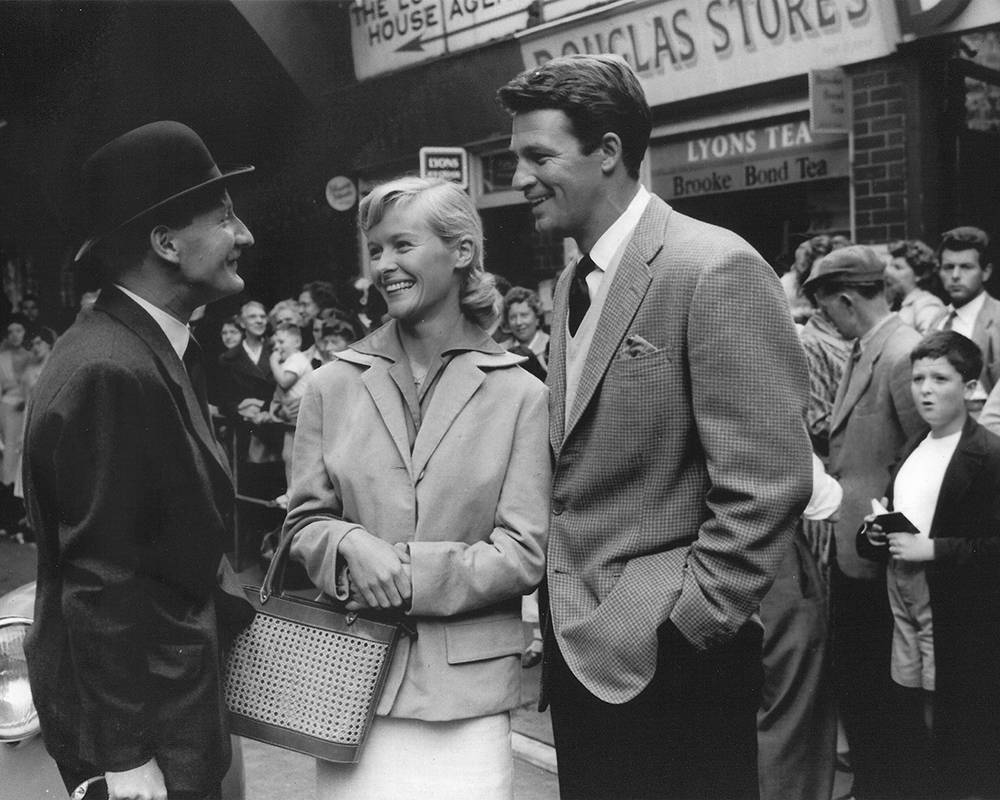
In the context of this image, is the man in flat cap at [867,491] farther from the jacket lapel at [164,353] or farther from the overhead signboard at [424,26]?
the overhead signboard at [424,26]

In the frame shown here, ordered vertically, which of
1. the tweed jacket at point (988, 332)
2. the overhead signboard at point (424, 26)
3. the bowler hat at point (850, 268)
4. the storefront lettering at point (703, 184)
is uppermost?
the overhead signboard at point (424, 26)

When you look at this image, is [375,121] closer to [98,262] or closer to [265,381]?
[265,381]

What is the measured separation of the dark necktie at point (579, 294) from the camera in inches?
97.8

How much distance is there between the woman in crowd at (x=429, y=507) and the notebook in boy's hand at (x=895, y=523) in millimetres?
1834

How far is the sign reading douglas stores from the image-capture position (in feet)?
27.1

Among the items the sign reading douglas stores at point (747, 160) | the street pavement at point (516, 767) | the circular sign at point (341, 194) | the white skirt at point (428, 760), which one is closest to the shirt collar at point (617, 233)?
the white skirt at point (428, 760)

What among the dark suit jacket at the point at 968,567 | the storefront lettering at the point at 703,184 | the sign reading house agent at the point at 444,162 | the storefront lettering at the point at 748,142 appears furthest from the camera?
the storefront lettering at the point at 703,184

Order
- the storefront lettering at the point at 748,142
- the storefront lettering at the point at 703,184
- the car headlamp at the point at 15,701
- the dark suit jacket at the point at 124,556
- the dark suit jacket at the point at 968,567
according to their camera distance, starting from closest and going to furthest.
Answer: the dark suit jacket at the point at 124,556 < the car headlamp at the point at 15,701 < the dark suit jacket at the point at 968,567 < the storefront lettering at the point at 748,142 < the storefront lettering at the point at 703,184

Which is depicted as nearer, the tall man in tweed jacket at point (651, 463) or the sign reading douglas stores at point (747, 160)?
the tall man in tweed jacket at point (651, 463)

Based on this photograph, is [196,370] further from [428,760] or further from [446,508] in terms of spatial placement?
[428,760]

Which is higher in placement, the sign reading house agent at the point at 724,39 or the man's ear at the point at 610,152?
the sign reading house agent at the point at 724,39

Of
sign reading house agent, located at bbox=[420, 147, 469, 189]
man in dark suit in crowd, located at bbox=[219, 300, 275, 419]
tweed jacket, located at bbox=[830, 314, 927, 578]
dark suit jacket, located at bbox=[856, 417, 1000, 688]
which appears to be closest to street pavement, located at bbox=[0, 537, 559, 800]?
tweed jacket, located at bbox=[830, 314, 927, 578]

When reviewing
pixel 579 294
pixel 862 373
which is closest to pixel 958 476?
pixel 862 373

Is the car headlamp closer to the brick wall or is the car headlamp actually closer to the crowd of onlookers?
the crowd of onlookers
